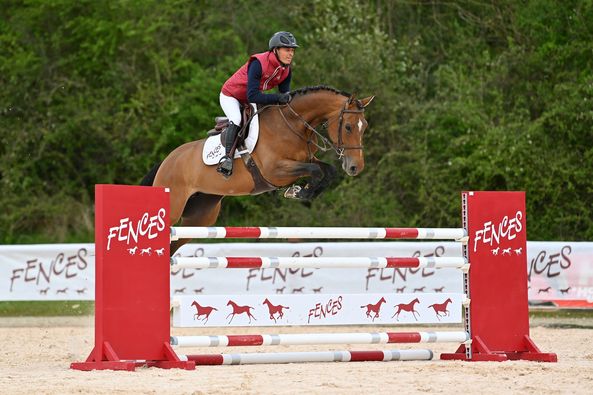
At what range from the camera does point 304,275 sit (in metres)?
12.7

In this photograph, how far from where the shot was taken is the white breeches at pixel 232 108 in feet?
27.2

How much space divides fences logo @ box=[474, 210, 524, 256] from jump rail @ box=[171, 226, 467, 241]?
0.73ft

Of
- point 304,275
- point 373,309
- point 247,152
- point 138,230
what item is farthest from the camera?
point 304,275

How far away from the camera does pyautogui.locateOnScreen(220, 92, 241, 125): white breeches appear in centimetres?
828

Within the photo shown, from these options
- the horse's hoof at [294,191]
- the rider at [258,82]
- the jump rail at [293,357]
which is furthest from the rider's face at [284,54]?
the jump rail at [293,357]

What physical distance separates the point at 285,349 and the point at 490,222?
8.12 ft

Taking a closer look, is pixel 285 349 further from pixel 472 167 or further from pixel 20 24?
pixel 20 24

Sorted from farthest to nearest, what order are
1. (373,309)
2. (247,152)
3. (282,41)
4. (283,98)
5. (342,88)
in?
1. (342,88)
2. (247,152)
3. (283,98)
4. (282,41)
5. (373,309)

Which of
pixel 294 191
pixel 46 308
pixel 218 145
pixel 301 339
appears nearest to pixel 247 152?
pixel 218 145

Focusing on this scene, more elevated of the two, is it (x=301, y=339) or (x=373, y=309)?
(x=373, y=309)

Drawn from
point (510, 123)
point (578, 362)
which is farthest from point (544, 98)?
point (578, 362)

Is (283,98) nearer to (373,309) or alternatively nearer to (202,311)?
(373,309)

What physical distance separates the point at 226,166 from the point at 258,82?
74cm

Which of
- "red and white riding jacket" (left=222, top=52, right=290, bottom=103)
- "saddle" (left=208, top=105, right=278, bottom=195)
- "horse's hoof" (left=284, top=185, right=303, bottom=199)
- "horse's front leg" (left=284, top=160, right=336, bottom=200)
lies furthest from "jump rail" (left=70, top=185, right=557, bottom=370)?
"red and white riding jacket" (left=222, top=52, right=290, bottom=103)
